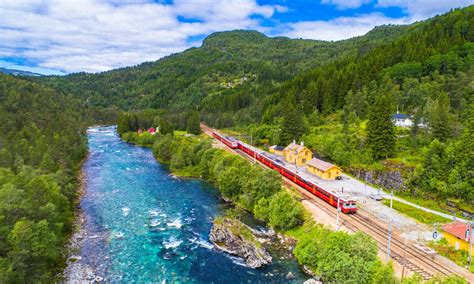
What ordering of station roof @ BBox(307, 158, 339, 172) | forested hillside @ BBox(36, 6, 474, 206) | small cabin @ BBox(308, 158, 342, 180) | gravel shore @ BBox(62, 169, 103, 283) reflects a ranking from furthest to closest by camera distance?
station roof @ BBox(307, 158, 339, 172) → small cabin @ BBox(308, 158, 342, 180) → forested hillside @ BBox(36, 6, 474, 206) → gravel shore @ BBox(62, 169, 103, 283)

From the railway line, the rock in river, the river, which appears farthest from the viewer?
the rock in river

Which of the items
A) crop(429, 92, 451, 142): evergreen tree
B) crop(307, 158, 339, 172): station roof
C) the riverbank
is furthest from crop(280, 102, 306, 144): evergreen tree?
the riverbank

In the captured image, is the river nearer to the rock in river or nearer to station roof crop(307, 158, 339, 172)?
the rock in river

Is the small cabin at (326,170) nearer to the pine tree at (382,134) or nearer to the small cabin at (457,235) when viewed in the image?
the pine tree at (382,134)

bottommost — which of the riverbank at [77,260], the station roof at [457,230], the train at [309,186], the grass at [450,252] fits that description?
the riverbank at [77,260]

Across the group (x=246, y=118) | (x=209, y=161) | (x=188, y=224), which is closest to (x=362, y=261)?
(x=188, y=224)

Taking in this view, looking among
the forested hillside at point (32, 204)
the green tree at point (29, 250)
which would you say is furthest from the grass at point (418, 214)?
the green tree at point (29, 250)
